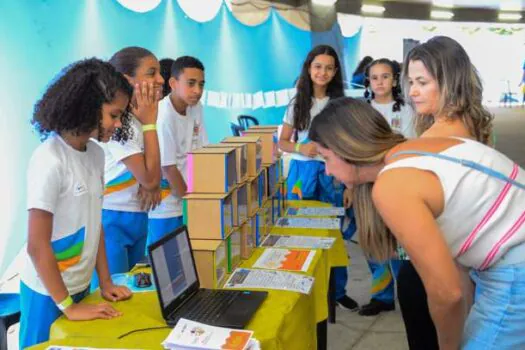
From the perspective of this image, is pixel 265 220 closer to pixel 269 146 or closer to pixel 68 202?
pixel 269 146

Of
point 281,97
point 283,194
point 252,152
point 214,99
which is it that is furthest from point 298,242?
point 281,97

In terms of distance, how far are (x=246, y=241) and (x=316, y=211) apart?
2.42 ft

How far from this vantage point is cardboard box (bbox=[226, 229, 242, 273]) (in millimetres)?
1906

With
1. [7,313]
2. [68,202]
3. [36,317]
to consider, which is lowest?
[7,313]

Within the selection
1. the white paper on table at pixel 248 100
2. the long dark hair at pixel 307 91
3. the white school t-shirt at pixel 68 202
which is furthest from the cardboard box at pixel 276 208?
the white paper on table at pixel 248 100

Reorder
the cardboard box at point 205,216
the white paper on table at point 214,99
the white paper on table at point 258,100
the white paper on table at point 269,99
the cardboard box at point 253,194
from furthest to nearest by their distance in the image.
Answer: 1. the white paper on table at point 269,99
2. the white paper on table at point 258,100
3. the white paper on table at point 214,99
4. the cardboard box at point 253,194
5. the cardboard box at point 205,216

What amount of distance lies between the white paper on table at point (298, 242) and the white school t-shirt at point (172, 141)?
1.32 feet

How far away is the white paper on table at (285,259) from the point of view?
196cm

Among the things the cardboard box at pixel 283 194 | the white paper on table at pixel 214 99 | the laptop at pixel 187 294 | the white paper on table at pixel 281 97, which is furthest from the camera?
the white paper on table at pixel 281 97

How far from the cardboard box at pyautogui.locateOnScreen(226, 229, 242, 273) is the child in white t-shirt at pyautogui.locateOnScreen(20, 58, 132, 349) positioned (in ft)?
1.21

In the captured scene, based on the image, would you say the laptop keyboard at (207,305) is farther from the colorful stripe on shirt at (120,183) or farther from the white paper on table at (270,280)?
the colorful stripe on shirt at (120,183)

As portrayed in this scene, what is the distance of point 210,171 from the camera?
187 centimetres

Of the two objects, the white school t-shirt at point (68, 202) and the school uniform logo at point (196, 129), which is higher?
the school uniform logo at point (196, 129)

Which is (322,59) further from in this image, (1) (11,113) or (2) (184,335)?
(2) (184,335)
